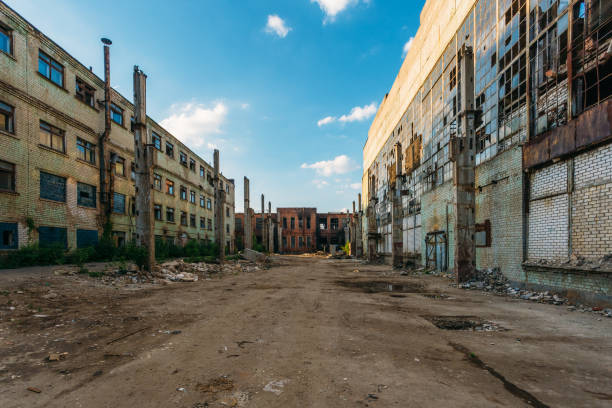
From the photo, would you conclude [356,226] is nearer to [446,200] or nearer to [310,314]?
[446,200]

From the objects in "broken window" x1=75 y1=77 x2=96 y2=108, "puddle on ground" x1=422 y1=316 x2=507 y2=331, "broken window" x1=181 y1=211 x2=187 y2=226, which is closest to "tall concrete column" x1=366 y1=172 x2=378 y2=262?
"broken window" x1=181 y1=211 x2=187 y2=226

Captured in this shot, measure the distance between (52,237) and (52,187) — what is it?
2.46 meters

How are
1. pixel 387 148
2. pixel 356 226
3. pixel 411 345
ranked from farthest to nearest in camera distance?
1. pixel 356 226
2. pixel 387 148
3. pixel 411 345

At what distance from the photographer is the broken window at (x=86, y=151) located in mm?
16031

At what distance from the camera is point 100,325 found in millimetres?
4527

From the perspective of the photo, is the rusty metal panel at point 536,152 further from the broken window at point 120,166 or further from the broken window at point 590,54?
the broken window at point 120,166

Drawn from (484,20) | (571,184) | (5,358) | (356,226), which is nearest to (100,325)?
(5,358)

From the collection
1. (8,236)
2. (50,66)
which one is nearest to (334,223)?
(50,66)

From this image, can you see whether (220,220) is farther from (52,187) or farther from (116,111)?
(116,111)

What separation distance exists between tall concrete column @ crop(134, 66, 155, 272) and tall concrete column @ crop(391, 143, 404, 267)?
1385 cm

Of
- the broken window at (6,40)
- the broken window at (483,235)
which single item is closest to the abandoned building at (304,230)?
the broken window at (6,40)

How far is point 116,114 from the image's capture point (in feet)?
62.9

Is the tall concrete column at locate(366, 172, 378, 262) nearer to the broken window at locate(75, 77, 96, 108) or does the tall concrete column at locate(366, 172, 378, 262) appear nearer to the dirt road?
the dirt road

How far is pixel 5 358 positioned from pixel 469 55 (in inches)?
539
